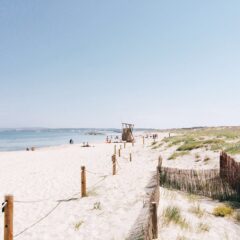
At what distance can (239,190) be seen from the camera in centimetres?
1152

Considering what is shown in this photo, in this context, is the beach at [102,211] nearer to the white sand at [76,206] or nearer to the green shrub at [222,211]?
the white sand at [76,206]

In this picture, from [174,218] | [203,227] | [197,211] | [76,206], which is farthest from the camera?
[76,206]

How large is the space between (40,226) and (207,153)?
44.6 feet

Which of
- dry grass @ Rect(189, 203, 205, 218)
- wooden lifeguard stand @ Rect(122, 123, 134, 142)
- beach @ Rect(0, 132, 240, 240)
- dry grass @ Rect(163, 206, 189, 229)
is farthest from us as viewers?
wooden lifeguard stand @ Rect(122, 123, 134, 142)

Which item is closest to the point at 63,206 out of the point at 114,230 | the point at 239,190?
the point at 114,230

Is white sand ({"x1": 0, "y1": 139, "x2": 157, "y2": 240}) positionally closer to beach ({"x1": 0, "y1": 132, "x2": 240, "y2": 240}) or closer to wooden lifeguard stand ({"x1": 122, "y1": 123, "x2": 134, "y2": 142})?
beach ({"x1": 0, "y1": 132, "x2": 240, "y2": 240})

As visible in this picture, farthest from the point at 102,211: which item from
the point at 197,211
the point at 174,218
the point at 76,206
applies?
the point at 197,211

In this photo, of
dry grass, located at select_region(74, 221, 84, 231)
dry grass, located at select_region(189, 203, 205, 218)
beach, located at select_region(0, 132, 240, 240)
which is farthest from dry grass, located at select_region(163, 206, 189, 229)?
dry grass, located at select_region(74, 221, 84, 231)

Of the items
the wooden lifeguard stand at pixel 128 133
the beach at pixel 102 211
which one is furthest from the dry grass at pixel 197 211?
the wooden lifeguard stand at pixel 128 133

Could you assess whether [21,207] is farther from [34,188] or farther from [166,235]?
[166,235]

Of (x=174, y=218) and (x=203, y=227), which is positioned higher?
(x=174, y=218)

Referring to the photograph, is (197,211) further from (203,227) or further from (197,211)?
(203,227)

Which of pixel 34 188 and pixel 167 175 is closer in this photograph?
pixel 167 175

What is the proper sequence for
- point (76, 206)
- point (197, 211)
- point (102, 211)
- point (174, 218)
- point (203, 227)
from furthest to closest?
point (76, 206), point (102, 211), point (197, 211), point (174, 218), point (203, 227)
